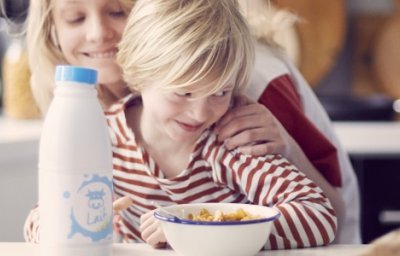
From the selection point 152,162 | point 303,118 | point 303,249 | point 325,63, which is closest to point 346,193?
point 303,118

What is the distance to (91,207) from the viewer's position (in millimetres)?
902

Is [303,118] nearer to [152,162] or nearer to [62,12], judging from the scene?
[152,162]

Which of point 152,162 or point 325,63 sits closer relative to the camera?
point 152,162

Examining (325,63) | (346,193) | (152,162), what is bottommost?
(346,193)

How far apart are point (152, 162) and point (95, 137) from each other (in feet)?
1.33

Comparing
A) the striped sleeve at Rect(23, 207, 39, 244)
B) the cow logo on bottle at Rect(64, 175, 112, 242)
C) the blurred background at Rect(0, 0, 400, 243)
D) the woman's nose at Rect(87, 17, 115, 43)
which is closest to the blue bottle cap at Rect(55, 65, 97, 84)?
the cow logo on bottle at Rect(64, 175, 112, 242)

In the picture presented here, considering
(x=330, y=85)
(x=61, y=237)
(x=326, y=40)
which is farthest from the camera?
(x=330, y=85)

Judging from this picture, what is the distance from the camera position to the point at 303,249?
105cm

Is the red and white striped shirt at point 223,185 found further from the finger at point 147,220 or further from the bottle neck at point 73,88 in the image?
the bottle neck at point 73,88

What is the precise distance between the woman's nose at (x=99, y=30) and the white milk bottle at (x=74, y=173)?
510mm

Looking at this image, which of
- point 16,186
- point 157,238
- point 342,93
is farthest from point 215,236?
point 342,93

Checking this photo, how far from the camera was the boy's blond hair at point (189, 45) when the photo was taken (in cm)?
111

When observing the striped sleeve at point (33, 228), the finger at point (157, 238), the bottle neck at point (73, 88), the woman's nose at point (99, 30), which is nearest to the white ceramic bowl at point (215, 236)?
the finger at point (157, 238)

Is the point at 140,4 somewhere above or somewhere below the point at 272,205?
above
